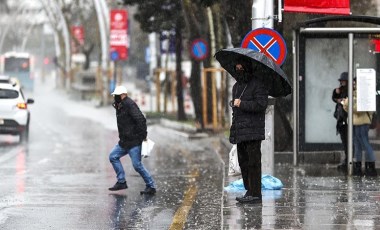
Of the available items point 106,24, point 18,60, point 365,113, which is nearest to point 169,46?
point 106,24

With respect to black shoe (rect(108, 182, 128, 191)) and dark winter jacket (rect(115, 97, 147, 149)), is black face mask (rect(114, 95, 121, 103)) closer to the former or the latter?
dark winter jacket (rect(115, 97, 147, 149))

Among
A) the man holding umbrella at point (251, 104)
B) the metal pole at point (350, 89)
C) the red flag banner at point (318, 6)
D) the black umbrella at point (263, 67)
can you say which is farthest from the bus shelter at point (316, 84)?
the man holding umbrella at point (251, 104)

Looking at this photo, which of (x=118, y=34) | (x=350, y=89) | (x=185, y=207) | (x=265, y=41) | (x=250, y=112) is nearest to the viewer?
(x=250, y=112)

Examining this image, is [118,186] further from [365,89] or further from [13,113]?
[13,113]

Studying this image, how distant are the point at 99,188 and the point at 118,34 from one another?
32.7 metres

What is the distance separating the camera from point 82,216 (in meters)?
12.1

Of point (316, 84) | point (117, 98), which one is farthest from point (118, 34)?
point (117, 98)

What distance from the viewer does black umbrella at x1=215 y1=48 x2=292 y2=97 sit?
12.0 meters

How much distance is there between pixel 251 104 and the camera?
1187cm

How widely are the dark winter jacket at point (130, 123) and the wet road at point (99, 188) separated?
0.80 meters

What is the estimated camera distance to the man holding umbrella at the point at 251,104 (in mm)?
11938

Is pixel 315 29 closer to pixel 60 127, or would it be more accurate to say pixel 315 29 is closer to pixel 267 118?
pixel 267 118

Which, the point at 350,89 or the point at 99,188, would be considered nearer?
the point at 99,188

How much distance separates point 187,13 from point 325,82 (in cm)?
1229
